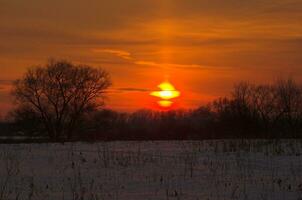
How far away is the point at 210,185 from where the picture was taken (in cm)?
1066

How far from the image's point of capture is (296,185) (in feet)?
34.7

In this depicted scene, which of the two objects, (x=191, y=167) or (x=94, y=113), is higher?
(x=94, y=113)

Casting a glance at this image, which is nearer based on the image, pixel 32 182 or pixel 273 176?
pixel 32 182

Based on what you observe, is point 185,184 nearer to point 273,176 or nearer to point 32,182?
point 273,176

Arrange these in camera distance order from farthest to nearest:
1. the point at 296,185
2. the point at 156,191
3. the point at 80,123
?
the point at 80,123 → the point at 296,185 → the point at 156,191

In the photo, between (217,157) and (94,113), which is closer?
(217,157)

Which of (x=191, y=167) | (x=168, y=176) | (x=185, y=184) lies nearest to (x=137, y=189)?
(x=185, y=184)

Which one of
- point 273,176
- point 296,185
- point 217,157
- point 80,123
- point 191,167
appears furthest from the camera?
point 80,123

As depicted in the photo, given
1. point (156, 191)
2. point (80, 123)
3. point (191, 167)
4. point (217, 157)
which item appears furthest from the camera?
point (80, 123)

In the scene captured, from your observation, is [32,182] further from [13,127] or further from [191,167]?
[13,127]

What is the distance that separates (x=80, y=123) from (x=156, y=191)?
6506cm

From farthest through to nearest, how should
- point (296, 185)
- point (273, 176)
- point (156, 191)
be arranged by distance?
1. point (273, 176)
2. point (296, 185)
3. point (156, 191)

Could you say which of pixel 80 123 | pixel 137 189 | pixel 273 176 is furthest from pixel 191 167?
pixel 80 123

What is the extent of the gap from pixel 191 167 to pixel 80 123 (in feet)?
203
